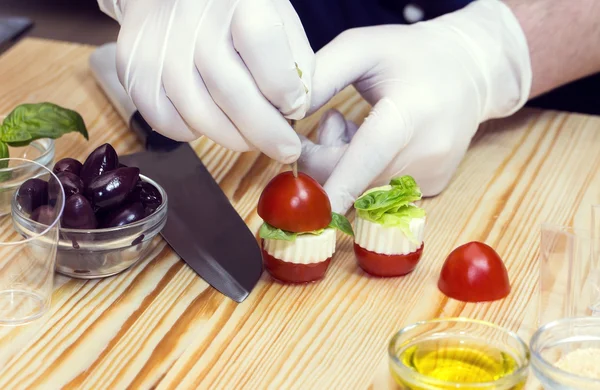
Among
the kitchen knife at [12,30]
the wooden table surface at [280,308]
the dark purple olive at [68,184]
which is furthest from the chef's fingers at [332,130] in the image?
the kitchen knife at [12,30]

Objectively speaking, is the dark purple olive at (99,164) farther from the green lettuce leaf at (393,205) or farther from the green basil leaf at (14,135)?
the green lettuce leaf at (393,205)

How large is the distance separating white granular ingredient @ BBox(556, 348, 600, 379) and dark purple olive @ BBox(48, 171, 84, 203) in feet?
2.03

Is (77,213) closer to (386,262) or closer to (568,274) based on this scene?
A: (386,262)

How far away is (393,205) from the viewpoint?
109 cm

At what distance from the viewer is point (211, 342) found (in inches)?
39.0

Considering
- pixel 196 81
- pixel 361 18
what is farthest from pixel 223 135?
pixel 361 18

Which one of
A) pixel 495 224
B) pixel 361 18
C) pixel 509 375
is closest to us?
pixel 509 375

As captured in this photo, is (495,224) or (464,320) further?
(495,224)

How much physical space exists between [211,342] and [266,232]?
163mm

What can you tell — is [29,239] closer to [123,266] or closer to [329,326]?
[123,266]

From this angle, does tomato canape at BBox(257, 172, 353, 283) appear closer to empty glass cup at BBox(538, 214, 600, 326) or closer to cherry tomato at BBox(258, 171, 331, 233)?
cherry tomato at BBox(258, 171, 331, 233)

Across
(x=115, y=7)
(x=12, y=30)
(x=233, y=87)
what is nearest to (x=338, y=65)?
(x=233, y=87)

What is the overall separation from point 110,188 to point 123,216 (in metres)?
0.04

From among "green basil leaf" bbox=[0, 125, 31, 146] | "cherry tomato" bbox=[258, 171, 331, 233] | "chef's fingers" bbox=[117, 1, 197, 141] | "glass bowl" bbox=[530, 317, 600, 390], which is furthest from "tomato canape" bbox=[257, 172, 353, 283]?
"green basil leaf" bbox=[0, 125, 31, 146]
